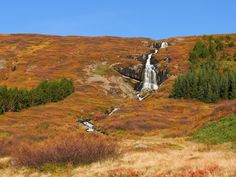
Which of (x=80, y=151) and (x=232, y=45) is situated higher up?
(x=232, y=45)

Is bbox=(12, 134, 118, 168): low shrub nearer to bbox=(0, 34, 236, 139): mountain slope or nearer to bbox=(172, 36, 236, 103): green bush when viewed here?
bbox=(0, 34, 236, 139): mountain slope

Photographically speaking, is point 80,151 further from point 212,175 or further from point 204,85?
point 204,85

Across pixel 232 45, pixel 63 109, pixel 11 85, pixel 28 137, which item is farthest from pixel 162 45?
pixel 28 137

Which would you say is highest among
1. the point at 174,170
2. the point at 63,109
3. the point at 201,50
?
the point at 201,50

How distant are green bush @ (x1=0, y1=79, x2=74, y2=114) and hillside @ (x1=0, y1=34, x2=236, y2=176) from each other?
3.40 m

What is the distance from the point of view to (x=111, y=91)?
4875 inches

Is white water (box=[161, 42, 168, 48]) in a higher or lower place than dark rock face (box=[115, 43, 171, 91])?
higher

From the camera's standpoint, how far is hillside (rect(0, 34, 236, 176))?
57562 millimetres

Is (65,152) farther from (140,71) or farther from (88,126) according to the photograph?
(140,71)

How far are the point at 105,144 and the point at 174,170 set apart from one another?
8156 mm

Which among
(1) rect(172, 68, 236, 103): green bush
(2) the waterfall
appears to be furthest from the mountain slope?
(2) the waterfall

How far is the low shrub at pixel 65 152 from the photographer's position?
23297 mm

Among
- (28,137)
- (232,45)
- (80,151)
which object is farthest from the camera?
(232,45)

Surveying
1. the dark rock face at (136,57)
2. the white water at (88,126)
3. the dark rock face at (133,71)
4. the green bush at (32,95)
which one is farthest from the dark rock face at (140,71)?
the white water at (88,126)
